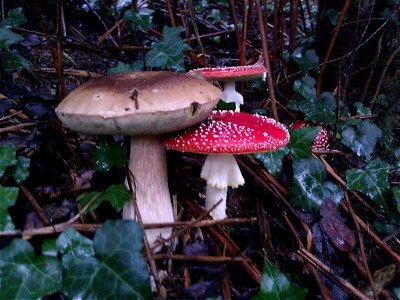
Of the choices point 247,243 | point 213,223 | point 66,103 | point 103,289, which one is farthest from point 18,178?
point 247,243

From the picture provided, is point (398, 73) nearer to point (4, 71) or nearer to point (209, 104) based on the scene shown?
point (209, 104)

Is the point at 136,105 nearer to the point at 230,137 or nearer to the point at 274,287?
the point at 230,137

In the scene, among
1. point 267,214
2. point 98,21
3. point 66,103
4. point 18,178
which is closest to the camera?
point 66,103

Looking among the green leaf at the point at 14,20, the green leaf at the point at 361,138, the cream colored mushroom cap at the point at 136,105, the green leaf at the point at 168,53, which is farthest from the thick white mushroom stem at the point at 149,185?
the green leaf at the point at 14,20

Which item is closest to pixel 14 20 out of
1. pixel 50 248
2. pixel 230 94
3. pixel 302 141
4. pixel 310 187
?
pixel 230 94

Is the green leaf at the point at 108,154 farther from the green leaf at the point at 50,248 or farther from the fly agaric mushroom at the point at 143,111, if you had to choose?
the green leaf at the point at 50,248

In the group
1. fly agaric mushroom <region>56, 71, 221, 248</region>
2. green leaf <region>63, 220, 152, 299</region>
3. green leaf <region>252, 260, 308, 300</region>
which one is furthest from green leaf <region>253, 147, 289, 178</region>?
green leaf <region>63, 220, 152, 299</region>
